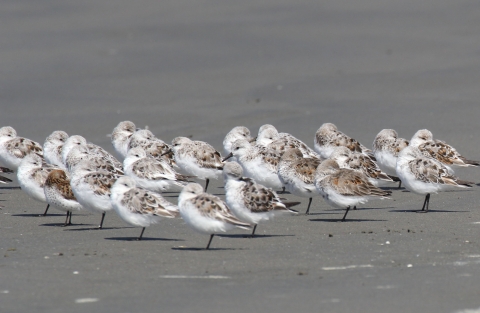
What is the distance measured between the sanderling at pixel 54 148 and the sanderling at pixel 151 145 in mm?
1160

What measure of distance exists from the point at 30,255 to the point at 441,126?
11.0 m

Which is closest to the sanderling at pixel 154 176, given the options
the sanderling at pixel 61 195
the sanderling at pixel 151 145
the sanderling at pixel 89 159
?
the sanderling at pixel 89 159

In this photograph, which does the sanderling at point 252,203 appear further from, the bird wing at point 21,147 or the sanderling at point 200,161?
the bird wing at point 21,147

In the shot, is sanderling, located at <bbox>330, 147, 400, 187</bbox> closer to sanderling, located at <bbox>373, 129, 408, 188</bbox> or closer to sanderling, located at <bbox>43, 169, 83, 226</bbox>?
sanderling, located at <bbox>373, 129, 408, 188</bbox>

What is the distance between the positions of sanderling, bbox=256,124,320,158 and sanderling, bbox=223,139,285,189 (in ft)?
1.35

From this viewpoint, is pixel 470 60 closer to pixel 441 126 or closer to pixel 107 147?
pixel 441 126

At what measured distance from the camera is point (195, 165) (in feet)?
48.0

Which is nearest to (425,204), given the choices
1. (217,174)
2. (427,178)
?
(427,178)

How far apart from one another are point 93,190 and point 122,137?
18.3ft

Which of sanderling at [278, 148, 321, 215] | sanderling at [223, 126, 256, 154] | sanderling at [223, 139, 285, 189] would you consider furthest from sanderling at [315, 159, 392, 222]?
sanderling at [223, 126, 256, 154]

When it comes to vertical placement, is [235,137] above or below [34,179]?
above

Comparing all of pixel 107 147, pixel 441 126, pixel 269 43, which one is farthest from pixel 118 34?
pixel 441 126

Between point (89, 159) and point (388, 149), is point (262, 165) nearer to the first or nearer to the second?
point (388, 149)

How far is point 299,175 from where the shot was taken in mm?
12336
